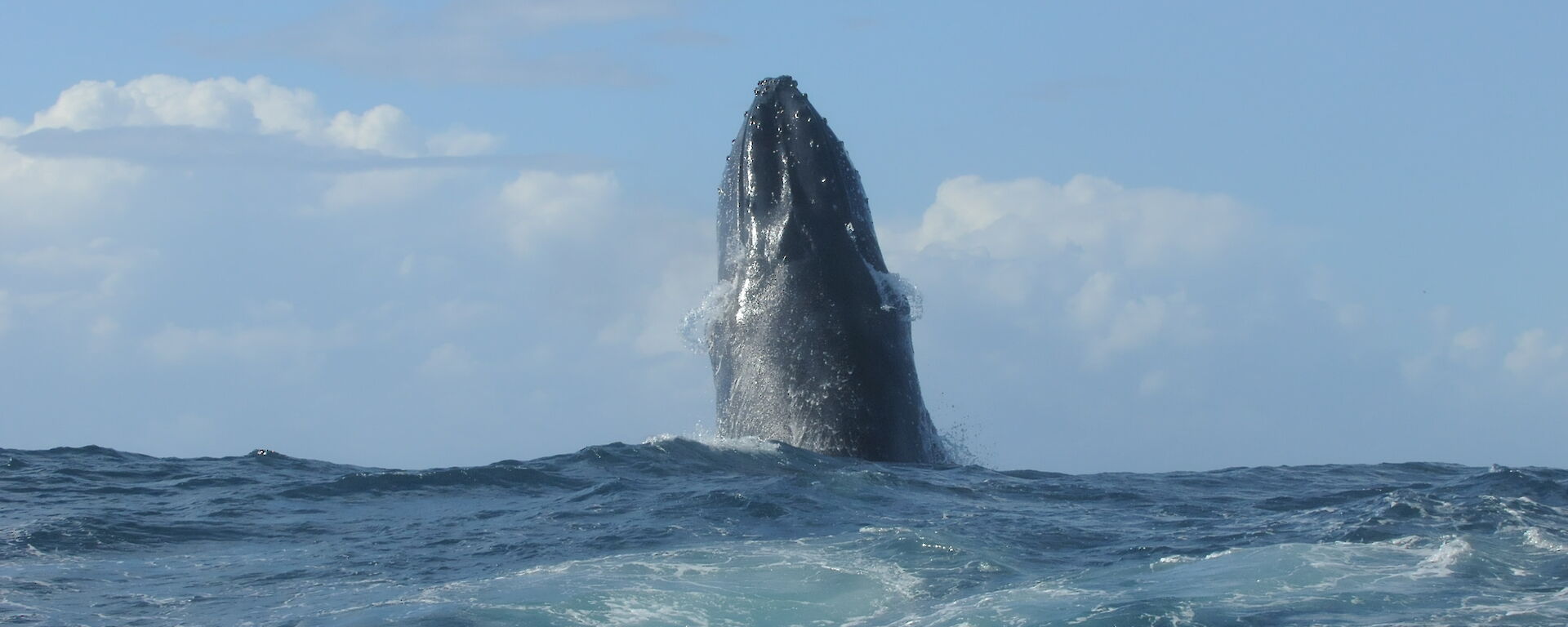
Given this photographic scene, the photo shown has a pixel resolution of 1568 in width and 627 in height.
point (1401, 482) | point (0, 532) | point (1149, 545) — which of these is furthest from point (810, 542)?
point (1401, 482)

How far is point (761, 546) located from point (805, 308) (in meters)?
3.49

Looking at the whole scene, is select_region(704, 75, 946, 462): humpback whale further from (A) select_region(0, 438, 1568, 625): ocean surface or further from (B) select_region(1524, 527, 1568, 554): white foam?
(B) select_region(1524, 527, 1568, 554): white foam

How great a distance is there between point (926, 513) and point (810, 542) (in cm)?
150

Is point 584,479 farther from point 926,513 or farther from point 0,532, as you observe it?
point 0,532

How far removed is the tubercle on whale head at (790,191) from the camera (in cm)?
1555

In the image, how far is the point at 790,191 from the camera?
51.3 ft

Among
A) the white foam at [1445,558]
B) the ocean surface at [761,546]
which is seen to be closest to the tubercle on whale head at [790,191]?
the ocean surface at [761,546]

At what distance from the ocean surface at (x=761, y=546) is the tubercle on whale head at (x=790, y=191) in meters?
2.11

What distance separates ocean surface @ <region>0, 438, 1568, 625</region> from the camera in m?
10.5

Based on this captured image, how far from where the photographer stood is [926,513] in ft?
44.7

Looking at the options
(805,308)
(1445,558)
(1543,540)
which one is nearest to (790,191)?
(805,308)

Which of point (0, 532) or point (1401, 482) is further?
point (1401, 482)

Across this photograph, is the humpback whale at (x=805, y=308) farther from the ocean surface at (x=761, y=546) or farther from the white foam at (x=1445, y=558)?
the white foam at (x=1445, y=558)

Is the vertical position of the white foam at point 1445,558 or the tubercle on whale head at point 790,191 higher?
the tubercle on whale head at point 790,191
